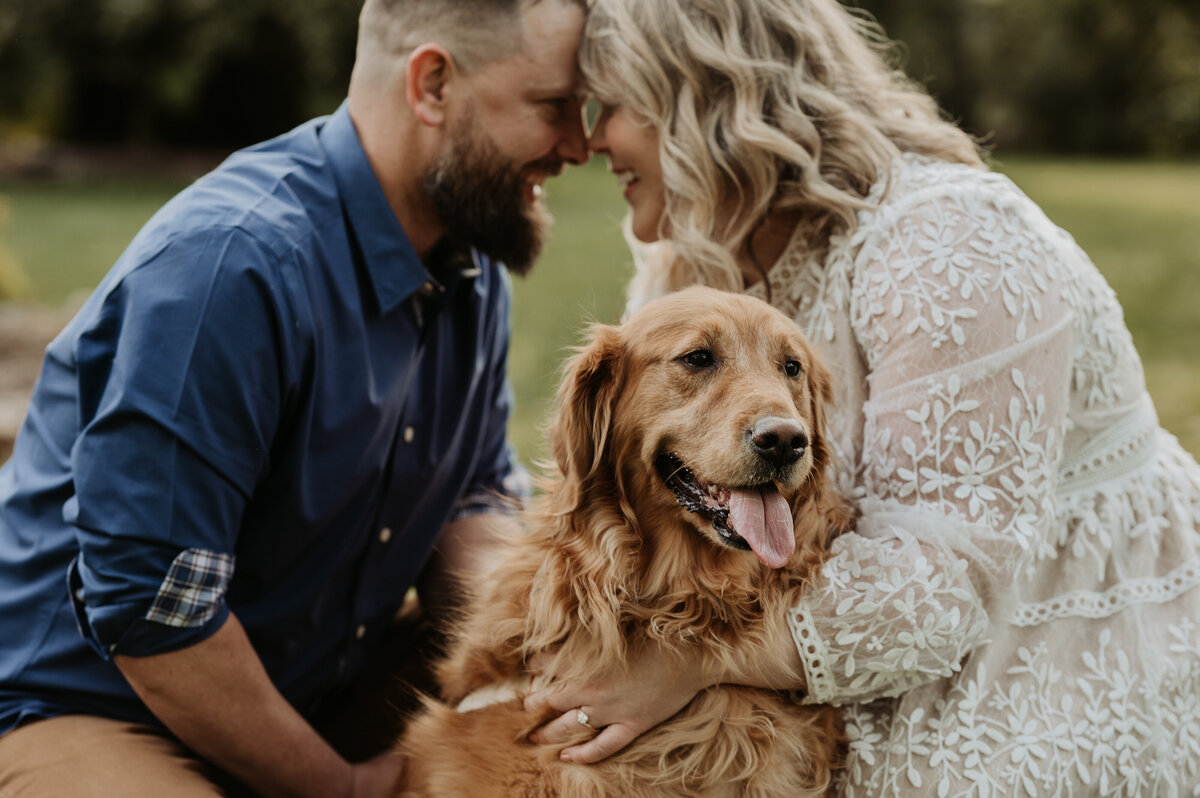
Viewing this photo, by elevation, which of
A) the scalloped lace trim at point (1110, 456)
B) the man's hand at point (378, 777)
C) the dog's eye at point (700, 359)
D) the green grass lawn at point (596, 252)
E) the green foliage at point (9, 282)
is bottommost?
the green grass lawn at point (596, 252)

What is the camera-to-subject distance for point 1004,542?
7.55 feet

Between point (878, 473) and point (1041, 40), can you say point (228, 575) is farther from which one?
point (1041, 40)

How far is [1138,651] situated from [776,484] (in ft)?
3.28

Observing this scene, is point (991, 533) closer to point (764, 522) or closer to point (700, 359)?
point (764, 522)

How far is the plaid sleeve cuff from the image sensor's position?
2.42m

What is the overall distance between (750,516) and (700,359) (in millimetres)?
398

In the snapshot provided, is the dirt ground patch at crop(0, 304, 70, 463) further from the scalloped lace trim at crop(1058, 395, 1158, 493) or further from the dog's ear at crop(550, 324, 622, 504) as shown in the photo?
the scalloped lace trim at crop(1058, 395, 1158, 493)

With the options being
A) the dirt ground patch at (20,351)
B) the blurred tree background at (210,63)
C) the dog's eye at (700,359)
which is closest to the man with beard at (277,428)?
the dog's eye at (700,359)

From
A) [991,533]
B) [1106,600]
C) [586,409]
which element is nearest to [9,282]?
[586,409]

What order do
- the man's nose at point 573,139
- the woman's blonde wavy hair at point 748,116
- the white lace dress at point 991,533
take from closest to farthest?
the white lace dress at point 991,533
the woman's blonde wavy hair at point 748,116
the man's nose at point 573,139

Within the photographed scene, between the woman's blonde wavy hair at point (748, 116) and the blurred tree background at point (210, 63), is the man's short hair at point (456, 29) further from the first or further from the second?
the blurred tree background at point (210, 63)

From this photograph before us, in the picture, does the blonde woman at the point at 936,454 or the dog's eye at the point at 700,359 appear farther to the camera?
the dog's eye at the point at 700,359

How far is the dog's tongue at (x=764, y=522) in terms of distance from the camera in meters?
2.26

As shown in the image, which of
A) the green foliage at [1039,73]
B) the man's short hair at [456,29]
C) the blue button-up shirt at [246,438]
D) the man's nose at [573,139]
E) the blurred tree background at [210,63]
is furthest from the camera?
the green foliage at [1039,73]
